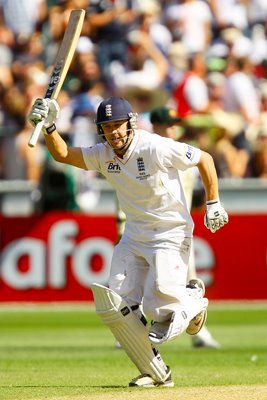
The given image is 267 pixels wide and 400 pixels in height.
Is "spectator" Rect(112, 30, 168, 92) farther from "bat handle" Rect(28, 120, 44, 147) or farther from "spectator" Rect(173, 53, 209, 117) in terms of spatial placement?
"bat handle" Rect(28, 120, 44, 147)

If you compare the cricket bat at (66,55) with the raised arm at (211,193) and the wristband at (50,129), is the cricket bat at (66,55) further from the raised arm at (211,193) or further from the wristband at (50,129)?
the raised arm at (211,193)

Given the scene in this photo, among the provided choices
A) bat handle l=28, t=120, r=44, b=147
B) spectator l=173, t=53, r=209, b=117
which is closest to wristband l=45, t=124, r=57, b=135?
bat handle l=28, t=120, r=44, b=147

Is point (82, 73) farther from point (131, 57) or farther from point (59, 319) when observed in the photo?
point (59, 319)

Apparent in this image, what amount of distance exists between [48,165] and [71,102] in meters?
1.20

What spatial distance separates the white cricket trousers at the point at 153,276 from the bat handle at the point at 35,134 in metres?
0.96

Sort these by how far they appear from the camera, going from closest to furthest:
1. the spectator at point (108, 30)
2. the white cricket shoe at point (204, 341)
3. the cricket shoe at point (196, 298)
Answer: the cricket shoe at point (196, 298) → the white cricket shoe at point (204, 341) → the spectator at point (108, 30)

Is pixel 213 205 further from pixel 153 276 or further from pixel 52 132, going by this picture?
pixel 52 132

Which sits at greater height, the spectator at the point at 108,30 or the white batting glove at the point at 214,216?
the spectator at the point at 108,30

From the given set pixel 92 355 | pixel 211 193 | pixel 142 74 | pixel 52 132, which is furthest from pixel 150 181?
pixel 142 74

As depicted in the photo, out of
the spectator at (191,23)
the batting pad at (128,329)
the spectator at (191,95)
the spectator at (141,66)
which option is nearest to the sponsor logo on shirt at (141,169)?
the batting pad at (128,329)

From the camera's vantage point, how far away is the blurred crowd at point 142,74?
15.2m

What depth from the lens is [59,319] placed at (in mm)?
13625

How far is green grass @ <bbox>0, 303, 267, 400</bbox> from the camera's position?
294 inches

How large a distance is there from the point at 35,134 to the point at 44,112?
29 cm
